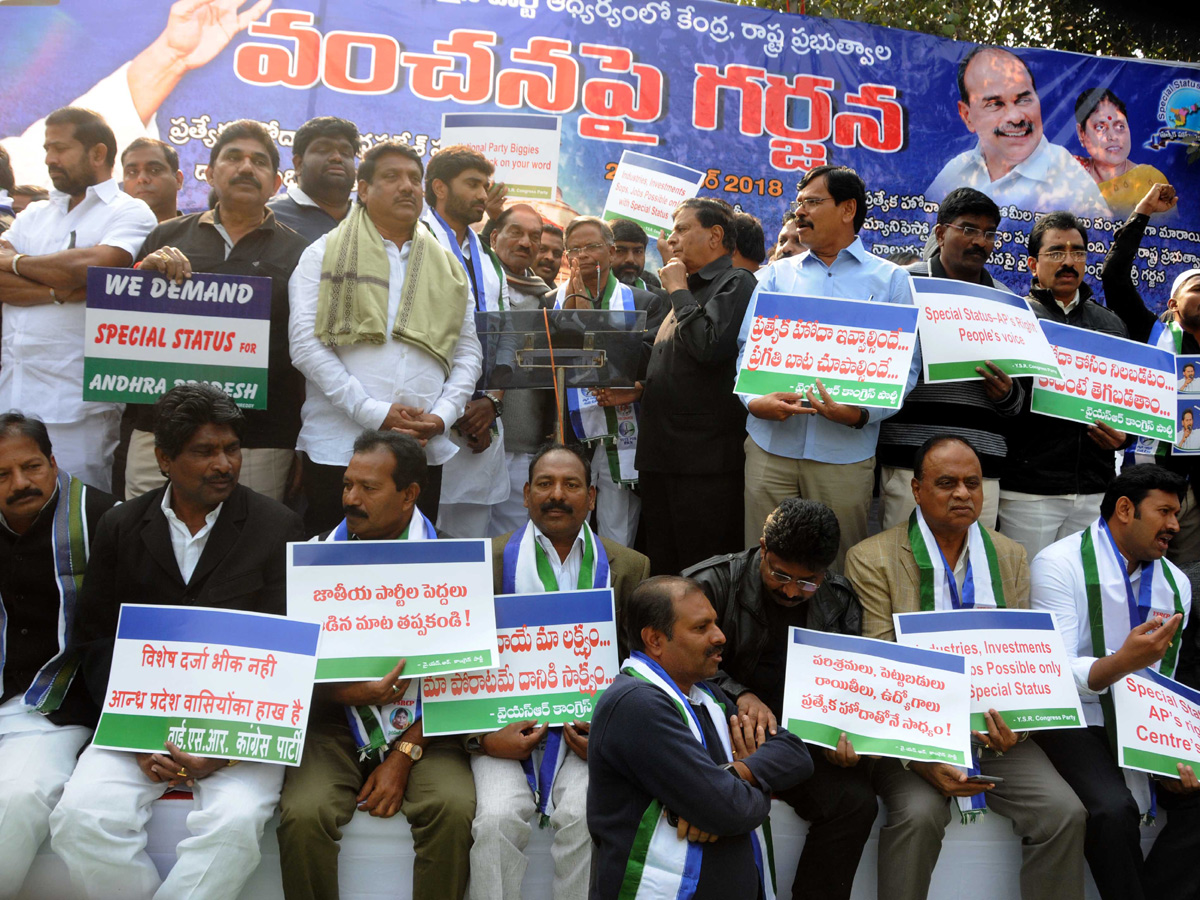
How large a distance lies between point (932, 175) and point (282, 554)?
5989 mm

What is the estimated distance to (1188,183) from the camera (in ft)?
27.0

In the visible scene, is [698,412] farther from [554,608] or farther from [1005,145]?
[1005,145]

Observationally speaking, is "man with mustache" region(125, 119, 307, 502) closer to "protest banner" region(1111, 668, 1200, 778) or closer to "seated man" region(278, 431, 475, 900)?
"seated man" region(278, 431, 475, 900)

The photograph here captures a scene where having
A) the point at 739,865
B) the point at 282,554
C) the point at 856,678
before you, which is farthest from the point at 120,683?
the point at 856,678

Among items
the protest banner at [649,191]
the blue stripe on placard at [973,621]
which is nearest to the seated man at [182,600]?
the blue stripe on placard at [973,621]

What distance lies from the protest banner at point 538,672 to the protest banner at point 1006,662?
1095 millimetres

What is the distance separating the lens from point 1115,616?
163 inches

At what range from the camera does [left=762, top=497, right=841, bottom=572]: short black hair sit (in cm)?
375

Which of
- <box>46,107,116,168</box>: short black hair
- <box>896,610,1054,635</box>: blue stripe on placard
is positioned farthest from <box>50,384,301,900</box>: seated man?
<box>896,610,1054,635</box>: blue stripe on placard

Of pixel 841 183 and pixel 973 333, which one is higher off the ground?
pixel 841 183

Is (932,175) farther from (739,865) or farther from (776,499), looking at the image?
(739,865)

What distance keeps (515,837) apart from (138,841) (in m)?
1.20

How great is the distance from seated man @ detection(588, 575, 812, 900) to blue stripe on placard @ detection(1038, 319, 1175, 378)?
8.40 ft

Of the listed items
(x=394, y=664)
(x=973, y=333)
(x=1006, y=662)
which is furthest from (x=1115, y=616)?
(x=394, y=664)
